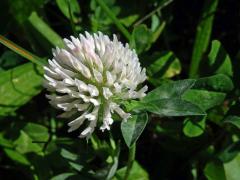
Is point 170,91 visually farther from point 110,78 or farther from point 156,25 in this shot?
point 156,25

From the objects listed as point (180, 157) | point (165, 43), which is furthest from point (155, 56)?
point (180, 157)

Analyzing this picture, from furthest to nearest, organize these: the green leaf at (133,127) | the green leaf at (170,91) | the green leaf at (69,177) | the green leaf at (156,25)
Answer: the green leaf at (156,25) → the green leaf at (69,177) → the green leaf at (170,91) → the green leaf at (133,127)

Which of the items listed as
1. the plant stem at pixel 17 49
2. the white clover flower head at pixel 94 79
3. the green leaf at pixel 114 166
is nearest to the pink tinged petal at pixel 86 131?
the white clover flower head at pixel 94 79

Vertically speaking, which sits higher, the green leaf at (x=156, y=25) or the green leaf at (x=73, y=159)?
the green leaf at (x=156, y=25)

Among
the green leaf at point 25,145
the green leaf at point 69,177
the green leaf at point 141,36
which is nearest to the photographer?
the green leaf at point 69,177

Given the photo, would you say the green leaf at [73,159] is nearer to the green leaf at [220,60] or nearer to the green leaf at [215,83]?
the green leaf at [215,83]

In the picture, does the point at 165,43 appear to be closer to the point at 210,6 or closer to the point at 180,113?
the point at 210,6

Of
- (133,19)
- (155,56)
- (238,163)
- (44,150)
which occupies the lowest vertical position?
(238,163)
